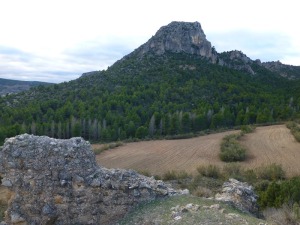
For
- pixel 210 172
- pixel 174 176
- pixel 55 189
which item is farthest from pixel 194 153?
pixel 55 189

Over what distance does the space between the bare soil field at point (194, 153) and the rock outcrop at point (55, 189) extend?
1753cm

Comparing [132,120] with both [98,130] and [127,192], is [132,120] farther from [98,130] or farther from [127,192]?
[127,192]

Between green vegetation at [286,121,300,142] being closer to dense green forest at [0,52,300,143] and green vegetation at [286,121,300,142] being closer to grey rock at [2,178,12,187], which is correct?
→ dense green forest at [0,52,300,143]

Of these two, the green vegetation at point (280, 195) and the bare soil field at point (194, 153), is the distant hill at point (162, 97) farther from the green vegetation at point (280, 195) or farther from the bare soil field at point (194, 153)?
the green vegetation at point (280, 195)

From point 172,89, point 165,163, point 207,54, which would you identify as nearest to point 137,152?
point 165,163

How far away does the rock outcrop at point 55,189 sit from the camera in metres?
8.52

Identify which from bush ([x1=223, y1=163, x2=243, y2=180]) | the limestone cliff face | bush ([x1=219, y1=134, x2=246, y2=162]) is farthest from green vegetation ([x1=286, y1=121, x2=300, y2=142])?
the limestone cliff face

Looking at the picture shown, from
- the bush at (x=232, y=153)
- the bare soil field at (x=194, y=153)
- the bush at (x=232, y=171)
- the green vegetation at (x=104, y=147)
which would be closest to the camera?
the bush at (x=232, y=171)

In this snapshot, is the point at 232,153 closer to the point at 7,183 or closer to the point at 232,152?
the point at 232,152

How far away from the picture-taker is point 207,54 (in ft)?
310

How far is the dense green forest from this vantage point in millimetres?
47781

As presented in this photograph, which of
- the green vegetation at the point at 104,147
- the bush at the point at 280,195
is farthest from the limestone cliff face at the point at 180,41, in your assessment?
the bush at the point at 280,195

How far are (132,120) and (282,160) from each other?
2416 centimetres

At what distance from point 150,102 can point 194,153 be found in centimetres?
2853
